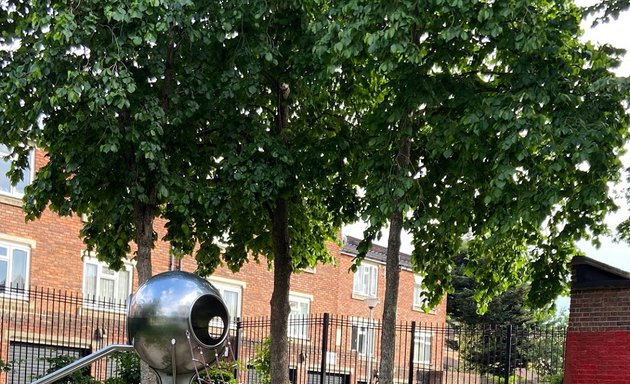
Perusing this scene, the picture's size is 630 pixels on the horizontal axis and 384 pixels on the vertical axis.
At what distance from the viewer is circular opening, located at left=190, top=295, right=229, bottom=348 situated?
372 inches

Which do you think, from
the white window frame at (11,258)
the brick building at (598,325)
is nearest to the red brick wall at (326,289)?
the white window frame at (11,258)

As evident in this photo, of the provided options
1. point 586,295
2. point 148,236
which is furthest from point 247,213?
point 586,295

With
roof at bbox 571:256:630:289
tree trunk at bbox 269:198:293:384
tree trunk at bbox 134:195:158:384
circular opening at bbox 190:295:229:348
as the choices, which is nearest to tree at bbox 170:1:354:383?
tree trunk at bbox 269:198:293:384

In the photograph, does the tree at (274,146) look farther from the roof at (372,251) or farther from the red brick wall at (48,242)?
the roof at (372,251)

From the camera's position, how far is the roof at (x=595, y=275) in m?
14.4

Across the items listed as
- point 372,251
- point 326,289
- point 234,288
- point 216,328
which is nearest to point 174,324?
point 216,328

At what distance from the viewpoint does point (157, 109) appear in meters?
14.5

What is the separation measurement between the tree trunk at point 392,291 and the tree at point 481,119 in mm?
22

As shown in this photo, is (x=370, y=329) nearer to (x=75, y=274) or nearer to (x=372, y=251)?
(x=372, y=251)

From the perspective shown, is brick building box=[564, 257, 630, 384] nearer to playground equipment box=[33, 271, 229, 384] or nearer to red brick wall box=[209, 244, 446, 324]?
playground equipment box=[33, 271, 229, 384]

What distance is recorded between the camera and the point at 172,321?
921 cm

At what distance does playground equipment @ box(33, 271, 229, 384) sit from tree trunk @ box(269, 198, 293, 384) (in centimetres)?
789

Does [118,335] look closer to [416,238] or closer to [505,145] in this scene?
[416,238]

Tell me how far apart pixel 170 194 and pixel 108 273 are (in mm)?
15349
